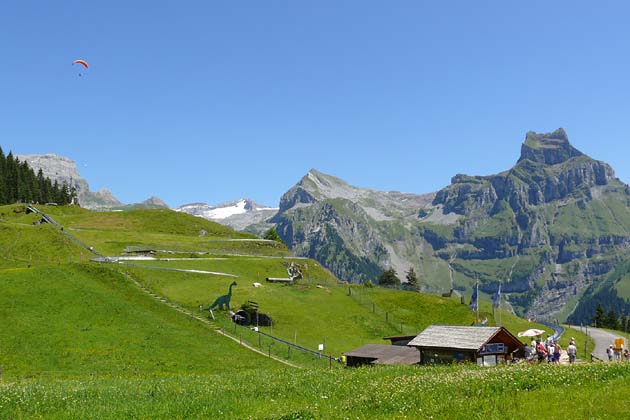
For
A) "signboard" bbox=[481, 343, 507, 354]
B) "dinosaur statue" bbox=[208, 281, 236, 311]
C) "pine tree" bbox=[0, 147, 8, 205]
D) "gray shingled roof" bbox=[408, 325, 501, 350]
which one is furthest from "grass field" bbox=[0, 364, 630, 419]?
"pine tree" bbox=[0, 147, 8, 205]

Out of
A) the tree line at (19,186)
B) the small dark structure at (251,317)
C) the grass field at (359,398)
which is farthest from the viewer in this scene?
the tree line at (19,186)

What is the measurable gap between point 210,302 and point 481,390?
6170 cm

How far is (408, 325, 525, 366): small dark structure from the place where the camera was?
1933 inches

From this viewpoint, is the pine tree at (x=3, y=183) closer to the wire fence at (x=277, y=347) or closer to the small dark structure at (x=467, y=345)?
the wire fence at (x=277, y=347)

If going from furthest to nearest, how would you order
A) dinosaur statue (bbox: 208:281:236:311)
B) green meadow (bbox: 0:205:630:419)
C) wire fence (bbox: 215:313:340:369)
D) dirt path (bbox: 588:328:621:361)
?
dirt path (bbox: 588:328:621:361), dinosaur statue (bbox: 208:281:236:311), wire fence (bbox: 215:313:340:369), green meadow (bbox: 0:205:630:419)

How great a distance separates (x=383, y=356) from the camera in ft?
177

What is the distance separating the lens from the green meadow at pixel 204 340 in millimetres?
22297

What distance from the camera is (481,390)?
22.3 m

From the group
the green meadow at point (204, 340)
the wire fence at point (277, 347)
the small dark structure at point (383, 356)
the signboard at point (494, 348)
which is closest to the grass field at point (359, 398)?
the green meadow at point (204, 340)

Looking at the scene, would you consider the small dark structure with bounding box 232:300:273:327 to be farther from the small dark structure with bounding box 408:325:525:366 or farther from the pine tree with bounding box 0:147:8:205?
the pine tree with bounding box 0:147:8:205

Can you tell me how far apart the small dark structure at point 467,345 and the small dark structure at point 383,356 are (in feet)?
5.02

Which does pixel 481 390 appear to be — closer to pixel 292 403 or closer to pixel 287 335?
pixel 292 403

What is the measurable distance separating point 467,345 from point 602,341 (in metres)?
76.0

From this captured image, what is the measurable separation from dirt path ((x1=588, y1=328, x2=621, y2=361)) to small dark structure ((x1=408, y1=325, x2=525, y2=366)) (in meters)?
45.8
